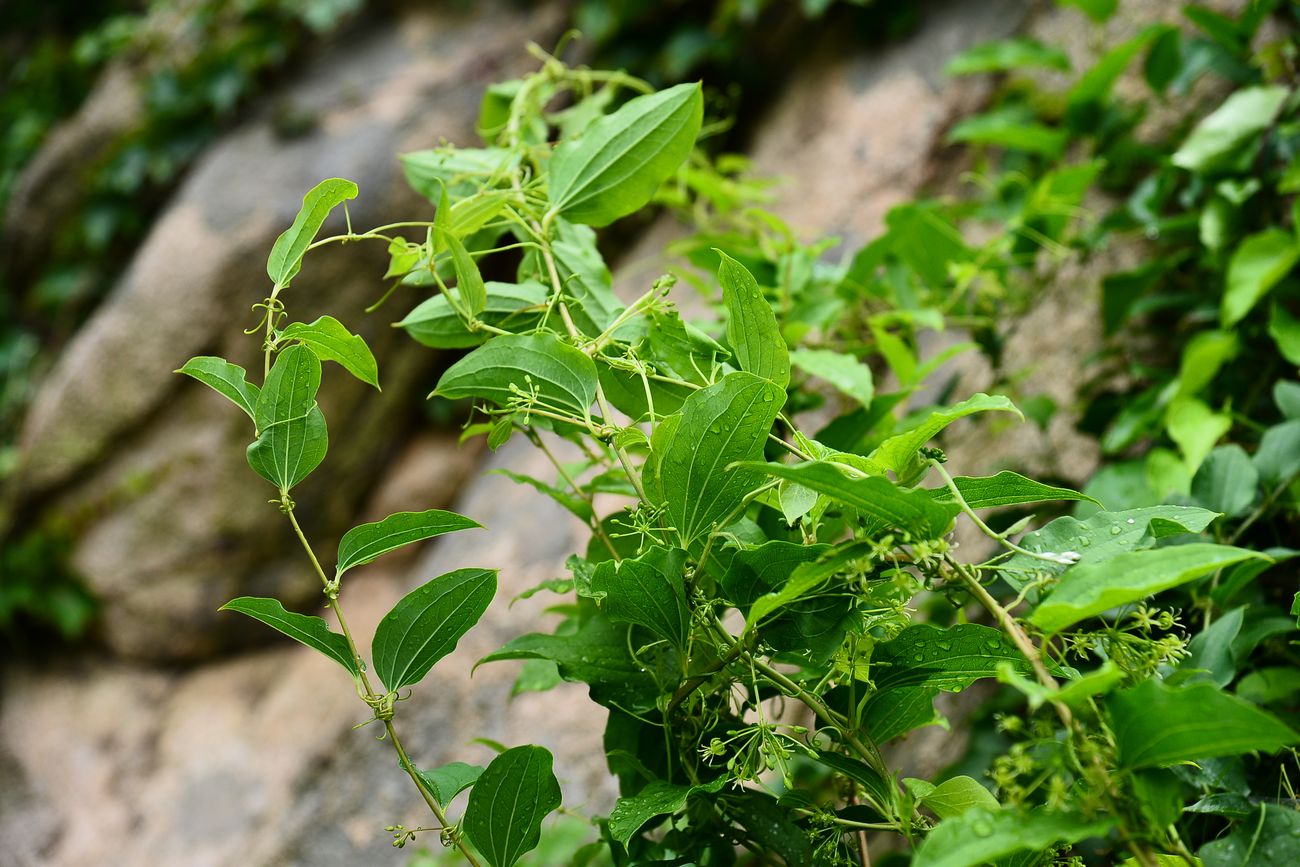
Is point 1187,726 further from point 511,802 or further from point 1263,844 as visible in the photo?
point 511,802

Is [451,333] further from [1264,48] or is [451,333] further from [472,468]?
[472,468]

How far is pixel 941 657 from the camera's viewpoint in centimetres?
57

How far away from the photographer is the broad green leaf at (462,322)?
713mm

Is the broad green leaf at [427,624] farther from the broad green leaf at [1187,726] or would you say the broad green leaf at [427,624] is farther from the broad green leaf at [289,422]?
the broad green leaf at [1187,726]

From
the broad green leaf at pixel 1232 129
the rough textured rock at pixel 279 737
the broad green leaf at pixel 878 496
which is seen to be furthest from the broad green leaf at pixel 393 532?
the broad green leaf at pixel 1232 129

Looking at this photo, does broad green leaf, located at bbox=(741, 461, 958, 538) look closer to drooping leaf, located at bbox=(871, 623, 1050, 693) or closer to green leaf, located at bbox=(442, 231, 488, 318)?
drooping leaf, located at bbox=(871, 623, 1050, 693)

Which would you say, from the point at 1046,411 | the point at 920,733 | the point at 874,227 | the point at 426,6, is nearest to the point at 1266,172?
the point at 1046,411

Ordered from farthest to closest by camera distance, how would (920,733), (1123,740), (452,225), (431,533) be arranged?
1. (920,733)
2. (452,225)
3. (431,533)
4. (1123,740)

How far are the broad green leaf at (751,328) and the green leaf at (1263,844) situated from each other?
1.24 ft

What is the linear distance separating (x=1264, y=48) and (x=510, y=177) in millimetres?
1199

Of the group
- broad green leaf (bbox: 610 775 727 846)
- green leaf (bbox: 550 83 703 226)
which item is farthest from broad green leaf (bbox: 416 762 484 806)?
green leaf (bbox: 550 83 703 226)

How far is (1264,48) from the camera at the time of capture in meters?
1.33

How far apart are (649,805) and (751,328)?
1.05 ft

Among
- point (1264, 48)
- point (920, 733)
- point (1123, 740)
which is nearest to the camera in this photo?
point (1123, 740)
